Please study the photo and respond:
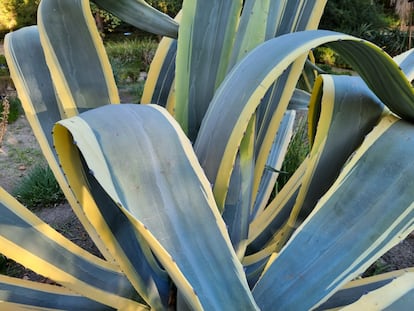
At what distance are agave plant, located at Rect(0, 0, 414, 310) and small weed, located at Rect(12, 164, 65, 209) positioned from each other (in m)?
1.02

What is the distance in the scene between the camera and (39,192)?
1703 mm

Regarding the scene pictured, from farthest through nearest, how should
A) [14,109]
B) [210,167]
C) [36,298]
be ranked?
[14,109], [36,298], [210,167]

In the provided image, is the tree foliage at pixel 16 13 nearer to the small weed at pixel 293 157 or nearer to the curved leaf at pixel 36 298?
the small weed at pixel 293 157

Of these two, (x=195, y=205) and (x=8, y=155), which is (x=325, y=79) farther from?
(x=8, y=155)

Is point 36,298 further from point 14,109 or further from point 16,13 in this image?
point 16,13

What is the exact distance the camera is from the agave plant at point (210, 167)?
44 cm

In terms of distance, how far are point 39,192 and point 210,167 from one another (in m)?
1.35

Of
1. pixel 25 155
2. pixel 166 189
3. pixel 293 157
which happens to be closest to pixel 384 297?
pixel 166 189

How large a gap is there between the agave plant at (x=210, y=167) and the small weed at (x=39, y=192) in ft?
3.35

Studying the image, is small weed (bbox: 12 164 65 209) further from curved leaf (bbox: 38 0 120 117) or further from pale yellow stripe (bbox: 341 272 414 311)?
pale yellow stripe (bbox: 341 272 414 311)

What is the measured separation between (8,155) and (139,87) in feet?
7.09

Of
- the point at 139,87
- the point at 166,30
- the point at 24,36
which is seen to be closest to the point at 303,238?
the point at 166,30

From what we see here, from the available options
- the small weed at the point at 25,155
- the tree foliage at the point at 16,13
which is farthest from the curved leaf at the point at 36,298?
the tree foliage at the point at 16,13

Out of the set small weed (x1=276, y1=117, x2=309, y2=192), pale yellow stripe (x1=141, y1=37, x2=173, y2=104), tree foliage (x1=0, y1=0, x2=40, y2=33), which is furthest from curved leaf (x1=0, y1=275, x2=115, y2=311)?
tree foliage (x1=0, y1=0, x2=40, y2=33)
